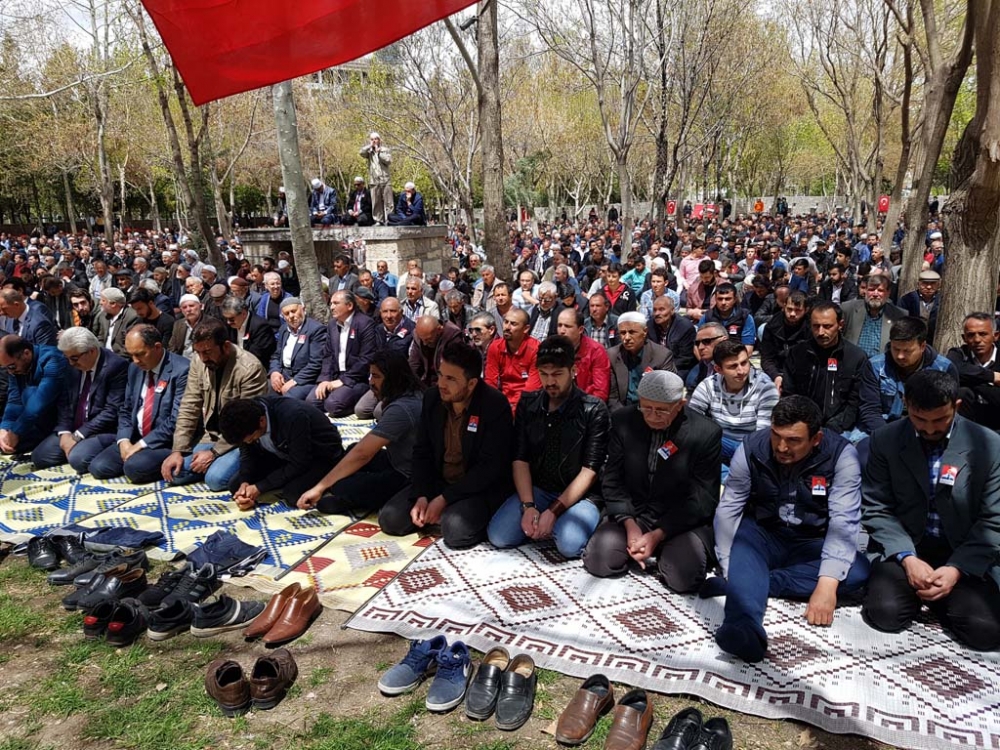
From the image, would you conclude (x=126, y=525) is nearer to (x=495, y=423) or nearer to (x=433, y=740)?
(x=495, y=423)

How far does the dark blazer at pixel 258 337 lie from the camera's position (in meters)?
8.07

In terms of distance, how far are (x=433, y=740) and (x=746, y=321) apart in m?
5.68

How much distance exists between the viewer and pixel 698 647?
3.24 m

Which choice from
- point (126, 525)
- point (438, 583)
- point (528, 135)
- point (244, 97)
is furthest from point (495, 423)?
point (528, 135)

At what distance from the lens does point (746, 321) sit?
23.7ft

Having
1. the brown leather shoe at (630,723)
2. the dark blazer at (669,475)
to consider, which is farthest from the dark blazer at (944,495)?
the brown leather shoe at (630,723)

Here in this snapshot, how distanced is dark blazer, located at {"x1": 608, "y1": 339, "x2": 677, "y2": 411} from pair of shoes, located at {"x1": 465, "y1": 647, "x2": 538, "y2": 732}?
3165 mm

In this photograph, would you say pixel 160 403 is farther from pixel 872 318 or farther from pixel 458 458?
pixel 872 318

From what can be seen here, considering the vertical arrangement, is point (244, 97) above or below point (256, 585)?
above

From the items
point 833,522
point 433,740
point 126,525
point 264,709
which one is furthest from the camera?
point 126,525

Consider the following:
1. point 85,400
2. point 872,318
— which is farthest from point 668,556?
point 85,400

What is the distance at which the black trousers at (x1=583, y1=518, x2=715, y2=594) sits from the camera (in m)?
3.68

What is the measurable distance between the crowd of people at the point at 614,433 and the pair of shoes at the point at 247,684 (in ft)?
4.85

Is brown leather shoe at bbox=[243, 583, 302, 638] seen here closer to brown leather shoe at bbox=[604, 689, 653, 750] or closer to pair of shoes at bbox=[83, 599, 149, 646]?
pair of shoes at bbox=[83, 599, 149, 646]
